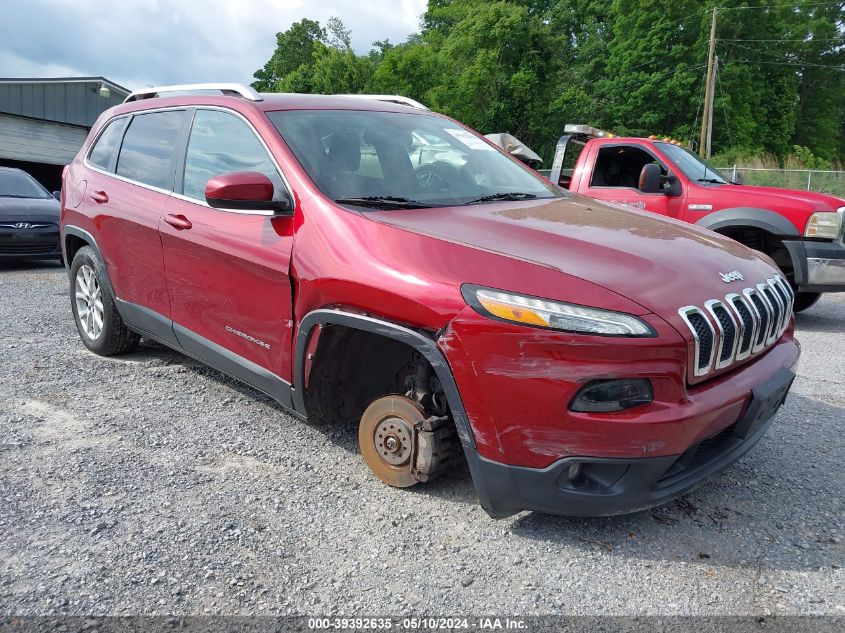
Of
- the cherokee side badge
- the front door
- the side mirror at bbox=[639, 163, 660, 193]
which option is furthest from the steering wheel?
the front door

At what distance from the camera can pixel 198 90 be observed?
4.15 metres

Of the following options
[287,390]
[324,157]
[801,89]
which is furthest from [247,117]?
[801,89]

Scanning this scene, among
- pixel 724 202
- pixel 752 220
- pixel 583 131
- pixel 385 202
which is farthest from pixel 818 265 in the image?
pixel 385 202

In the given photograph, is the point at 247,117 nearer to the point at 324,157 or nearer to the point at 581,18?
the point at 324,157

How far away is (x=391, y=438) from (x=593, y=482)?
90cm

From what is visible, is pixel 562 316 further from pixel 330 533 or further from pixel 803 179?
pixel 803 179

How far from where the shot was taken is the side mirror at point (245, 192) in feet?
9.85

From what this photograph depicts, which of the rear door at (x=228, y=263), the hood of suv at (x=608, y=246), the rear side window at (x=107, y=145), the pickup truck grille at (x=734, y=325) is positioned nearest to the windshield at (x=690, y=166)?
the hood of suv at (x=608, y=246)

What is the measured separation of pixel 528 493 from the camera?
2.42 m

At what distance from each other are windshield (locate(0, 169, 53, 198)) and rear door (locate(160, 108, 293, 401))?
27.2 ft

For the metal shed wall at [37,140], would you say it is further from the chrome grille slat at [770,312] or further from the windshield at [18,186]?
the chrome grille slat at [770,312]

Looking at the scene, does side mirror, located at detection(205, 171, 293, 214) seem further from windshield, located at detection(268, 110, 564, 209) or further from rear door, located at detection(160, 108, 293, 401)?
windshield, located at detection(268, 110, 564, 209)

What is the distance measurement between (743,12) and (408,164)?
45593 mm

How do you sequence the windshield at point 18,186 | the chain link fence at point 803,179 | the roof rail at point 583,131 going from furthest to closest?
the chain link fence at point 803,179
the windshield at point 18,186
the roof rail at point 583,131
